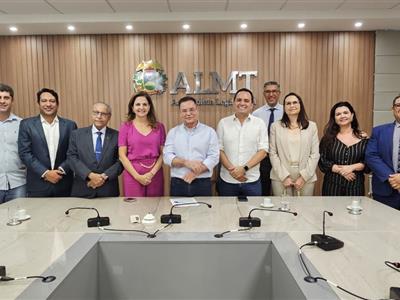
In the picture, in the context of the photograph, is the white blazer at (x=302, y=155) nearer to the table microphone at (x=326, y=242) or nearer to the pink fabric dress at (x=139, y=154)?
the pink fabric dress at (x=139, y=154)

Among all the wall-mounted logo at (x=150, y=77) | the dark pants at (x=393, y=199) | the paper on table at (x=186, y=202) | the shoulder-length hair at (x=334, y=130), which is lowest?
the dark pants at (x=393, y=199)

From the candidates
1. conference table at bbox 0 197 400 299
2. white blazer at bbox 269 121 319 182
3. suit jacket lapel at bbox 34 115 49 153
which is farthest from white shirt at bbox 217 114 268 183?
suit jacket lapel at bbox 34 115 49 153

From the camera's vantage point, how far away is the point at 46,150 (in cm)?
305

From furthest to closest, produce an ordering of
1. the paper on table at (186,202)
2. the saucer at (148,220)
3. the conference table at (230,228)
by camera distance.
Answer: the paper on table at (186,202), the saucer at (148,220), the conference table at (230,228)

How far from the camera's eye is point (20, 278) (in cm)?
121

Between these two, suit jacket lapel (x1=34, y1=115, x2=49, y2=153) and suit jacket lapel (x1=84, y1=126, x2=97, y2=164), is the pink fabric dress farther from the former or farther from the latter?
suit jacket lapel (x1=34, y1=115, x2=49, y2=153)

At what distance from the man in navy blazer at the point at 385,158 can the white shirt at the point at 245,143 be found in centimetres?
91

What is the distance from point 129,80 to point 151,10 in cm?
115

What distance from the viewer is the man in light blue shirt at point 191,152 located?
2906mm

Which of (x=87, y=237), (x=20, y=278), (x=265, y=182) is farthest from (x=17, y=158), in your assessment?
(x=265, y=182)

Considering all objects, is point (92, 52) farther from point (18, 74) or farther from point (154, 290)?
point (154, 290)

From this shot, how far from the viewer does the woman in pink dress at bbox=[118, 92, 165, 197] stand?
2.92 metres

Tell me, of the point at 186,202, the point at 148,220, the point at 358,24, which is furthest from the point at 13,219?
the point at 358,24

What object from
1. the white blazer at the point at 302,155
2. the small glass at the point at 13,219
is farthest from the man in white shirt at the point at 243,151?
the small glass at the point at 13,219
